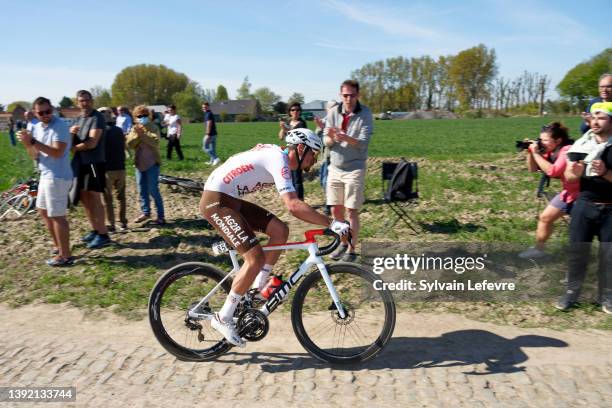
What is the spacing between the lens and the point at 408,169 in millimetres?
8125

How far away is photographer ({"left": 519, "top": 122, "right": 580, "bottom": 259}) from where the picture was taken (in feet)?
19.2

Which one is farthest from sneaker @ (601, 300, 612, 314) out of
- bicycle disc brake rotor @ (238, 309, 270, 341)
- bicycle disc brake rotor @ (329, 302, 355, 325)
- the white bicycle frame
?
bicycle disc brake rotor @ (238, 309, 270, 341)

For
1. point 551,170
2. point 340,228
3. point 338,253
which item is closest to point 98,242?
point 338,253

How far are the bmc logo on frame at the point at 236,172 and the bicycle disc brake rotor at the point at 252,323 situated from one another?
118 centimetres

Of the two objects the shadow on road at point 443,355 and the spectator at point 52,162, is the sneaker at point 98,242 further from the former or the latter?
the shadow on road at point 443,355

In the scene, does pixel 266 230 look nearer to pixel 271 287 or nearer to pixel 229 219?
pixel 229 219

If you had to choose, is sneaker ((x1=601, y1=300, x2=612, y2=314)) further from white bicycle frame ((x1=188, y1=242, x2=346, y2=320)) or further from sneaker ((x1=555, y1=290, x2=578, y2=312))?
white bicycle frame ((x1=188, y1=242, x2=346, y2=320))

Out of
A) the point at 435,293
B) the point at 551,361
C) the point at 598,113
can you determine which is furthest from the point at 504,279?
the point at 598,113

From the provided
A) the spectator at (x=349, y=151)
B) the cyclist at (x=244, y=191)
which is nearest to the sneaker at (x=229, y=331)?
the cyclist at (x=244, y=191)

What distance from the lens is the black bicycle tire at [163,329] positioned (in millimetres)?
4453

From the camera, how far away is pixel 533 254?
6.46 meters

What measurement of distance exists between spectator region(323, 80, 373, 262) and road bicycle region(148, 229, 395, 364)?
2175 millimetres

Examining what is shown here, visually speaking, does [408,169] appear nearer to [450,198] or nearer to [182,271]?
[450,198]

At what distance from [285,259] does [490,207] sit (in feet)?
14.4
